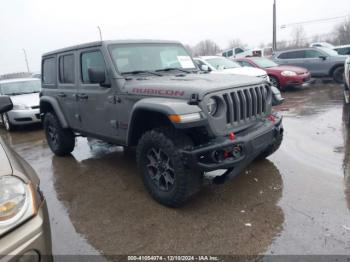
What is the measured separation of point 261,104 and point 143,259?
231 centimetres

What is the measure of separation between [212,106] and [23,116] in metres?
7.04

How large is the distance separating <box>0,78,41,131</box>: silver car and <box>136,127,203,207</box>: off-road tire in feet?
20.7

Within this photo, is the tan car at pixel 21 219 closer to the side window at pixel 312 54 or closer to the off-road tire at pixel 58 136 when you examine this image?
the off-road tire at pixel 58 136

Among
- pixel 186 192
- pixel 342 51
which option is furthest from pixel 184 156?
pixel 342 51

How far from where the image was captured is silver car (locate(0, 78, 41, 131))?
28.0 feet

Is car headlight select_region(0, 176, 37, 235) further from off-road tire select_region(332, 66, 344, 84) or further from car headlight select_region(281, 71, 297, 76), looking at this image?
off-road tire select_region(332, 66, 344, 84)

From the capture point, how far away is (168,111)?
3008 millimetres

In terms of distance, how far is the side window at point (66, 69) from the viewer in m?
4.88

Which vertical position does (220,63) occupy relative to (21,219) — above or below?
above

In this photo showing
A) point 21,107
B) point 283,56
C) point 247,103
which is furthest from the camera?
point 283,56

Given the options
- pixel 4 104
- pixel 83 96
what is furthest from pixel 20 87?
pixel 4 104

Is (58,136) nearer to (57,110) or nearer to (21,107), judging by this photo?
(57,110)

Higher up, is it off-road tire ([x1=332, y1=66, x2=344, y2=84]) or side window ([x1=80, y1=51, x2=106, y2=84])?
side window ([x1=80, y1=51, x2=106, y2=84])

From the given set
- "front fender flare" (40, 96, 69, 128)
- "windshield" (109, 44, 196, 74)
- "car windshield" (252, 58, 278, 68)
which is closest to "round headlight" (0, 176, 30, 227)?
"windshield" (109, 44, 196, 74)
